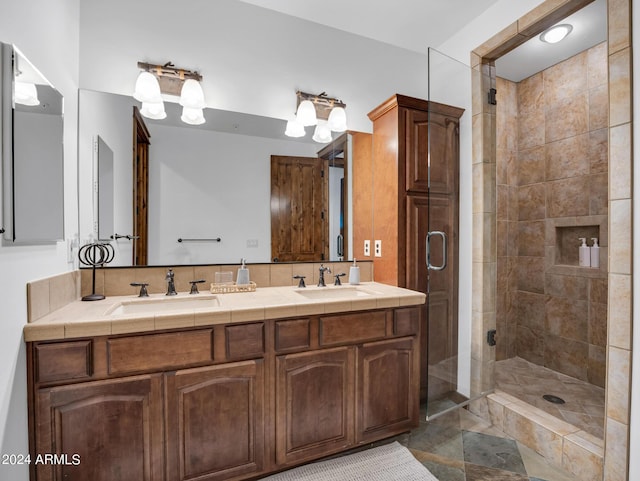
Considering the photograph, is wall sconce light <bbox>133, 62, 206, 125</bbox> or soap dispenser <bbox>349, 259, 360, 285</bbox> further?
soap dispenser <bbox>349, 259, 360, 285</bbox>

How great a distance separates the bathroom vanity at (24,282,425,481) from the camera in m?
1.24

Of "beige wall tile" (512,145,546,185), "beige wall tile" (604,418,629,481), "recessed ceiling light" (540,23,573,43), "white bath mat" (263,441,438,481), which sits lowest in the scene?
"white bath mat" (263,441,438,481)

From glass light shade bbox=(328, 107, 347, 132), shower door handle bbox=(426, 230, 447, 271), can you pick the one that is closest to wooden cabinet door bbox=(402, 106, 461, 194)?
shower door handle bbox=(426, 230, 447, 271)

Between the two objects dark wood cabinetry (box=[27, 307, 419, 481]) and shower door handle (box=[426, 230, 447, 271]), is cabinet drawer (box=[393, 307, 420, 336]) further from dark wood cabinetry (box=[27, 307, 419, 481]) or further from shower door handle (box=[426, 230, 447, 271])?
shower door handle (box=[426, 230, 447, 271])

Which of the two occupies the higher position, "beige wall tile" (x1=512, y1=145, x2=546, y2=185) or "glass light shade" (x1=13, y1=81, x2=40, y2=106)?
"beige wall tile" (x1=512, y1=145, x2=546, y2=185)

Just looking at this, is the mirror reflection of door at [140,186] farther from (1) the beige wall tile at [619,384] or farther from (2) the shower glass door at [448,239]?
(1) the beige wall tile at [619,384]

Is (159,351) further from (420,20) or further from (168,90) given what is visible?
(420,20)

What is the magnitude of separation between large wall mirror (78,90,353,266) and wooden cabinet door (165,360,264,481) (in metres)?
0.78

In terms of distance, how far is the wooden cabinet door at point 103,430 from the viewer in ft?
3.98

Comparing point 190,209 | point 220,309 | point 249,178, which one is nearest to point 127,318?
point 220,309

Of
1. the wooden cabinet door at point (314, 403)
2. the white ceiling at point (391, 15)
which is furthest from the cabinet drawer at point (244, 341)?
the white ceiling at point (391, 15)

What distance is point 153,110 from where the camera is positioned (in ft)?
6.14

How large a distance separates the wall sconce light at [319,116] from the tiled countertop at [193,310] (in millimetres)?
1116

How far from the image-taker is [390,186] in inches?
90.0
